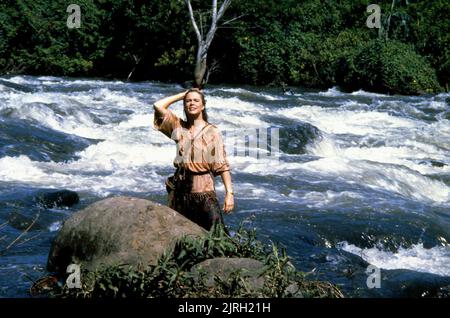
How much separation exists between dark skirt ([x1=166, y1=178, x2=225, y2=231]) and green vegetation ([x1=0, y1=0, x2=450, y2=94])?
74.8ft

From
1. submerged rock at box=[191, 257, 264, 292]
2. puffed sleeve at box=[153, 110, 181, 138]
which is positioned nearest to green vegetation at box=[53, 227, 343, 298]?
submerged rock at box=[191, 257, 264, 292]

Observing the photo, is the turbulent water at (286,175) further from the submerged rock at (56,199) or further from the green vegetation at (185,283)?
the green vegetation at (185,283)

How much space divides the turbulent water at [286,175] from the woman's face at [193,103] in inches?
38.4

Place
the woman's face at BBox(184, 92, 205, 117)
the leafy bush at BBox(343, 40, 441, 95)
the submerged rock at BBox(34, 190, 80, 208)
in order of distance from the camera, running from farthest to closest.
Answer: the leafy bush at BBox(343, 40, 441, 95) → the submerged rock at BBox(34, 190, 80, 208) → the woman's face at BBox(184, 92, 205, 117)

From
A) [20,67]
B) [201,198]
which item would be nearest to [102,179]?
[201,198]

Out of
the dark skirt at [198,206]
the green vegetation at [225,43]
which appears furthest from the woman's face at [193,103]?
the green vegetation at [225,43]

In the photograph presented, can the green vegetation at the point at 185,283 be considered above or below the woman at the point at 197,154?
below

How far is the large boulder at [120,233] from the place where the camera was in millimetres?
4926

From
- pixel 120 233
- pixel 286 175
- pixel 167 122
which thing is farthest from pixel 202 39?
pixel 120 233

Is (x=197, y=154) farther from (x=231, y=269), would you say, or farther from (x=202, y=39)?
(x=202, y=39)

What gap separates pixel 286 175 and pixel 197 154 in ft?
19.9

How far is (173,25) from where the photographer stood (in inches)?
1155

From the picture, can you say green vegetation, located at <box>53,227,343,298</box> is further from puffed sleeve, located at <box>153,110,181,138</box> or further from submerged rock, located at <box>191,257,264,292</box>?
puffed sleeve, located at <box>153,110,181,138</box>

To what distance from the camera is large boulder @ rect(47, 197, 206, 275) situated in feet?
16.2
